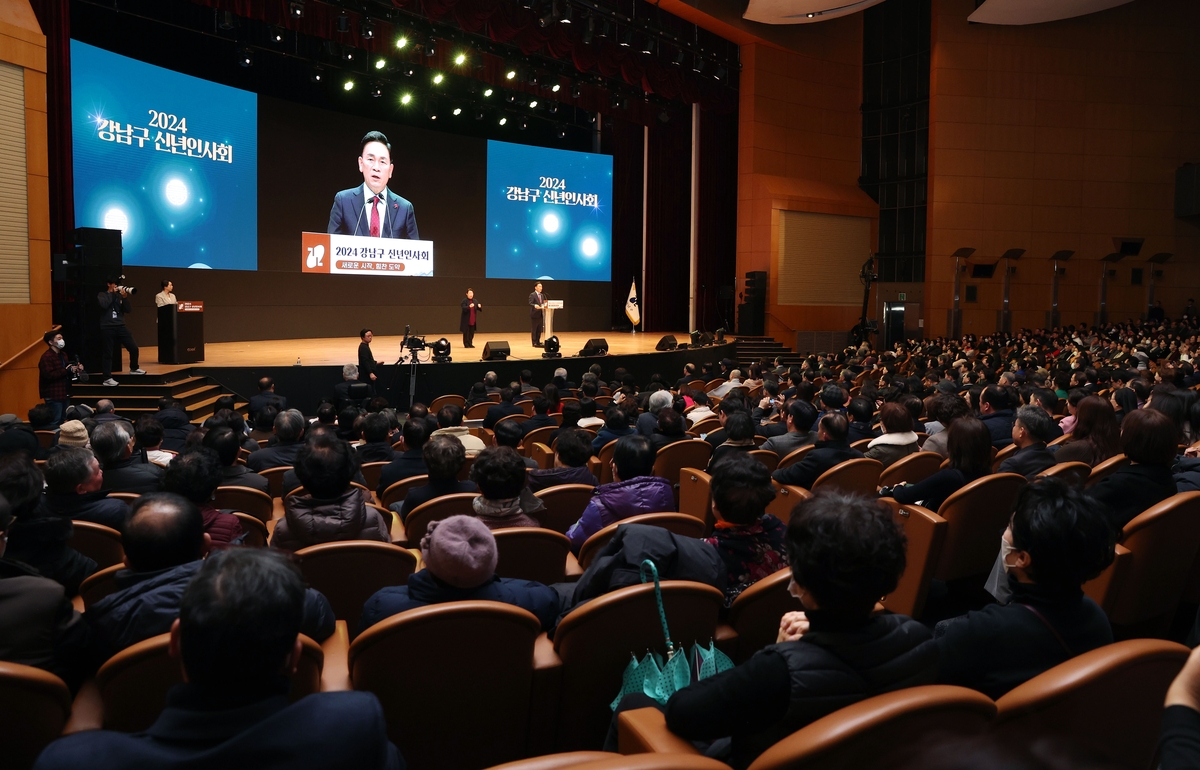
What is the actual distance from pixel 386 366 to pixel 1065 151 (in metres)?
17.8

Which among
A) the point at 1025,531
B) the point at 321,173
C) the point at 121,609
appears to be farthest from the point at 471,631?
the point at 321,173

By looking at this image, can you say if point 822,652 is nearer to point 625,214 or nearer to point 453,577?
point 453,577

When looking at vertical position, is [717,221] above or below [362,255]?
above

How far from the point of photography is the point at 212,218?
13398mm

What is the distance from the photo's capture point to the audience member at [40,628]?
6.04 feet

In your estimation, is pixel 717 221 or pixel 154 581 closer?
pixel 154 581

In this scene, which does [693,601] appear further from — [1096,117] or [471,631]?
[1096,117]

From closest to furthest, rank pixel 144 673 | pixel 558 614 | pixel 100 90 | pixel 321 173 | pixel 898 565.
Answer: pixel 898 565
pixel 144 673
pixel 558 614
pixel 100 90
pixel 321 173

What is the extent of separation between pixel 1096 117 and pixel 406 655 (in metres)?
23.6

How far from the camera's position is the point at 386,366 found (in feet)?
37.8

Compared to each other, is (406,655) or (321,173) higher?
→ (321,173)

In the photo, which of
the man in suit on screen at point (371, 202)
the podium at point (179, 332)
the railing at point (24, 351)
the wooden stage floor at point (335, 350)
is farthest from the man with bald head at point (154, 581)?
the man in suit on screen at point (371, 202)

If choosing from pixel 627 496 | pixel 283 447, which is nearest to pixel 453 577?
pixel 627 496

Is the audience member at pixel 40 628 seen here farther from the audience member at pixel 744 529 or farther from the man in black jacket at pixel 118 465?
the man in black jacket at pixel 118 465
